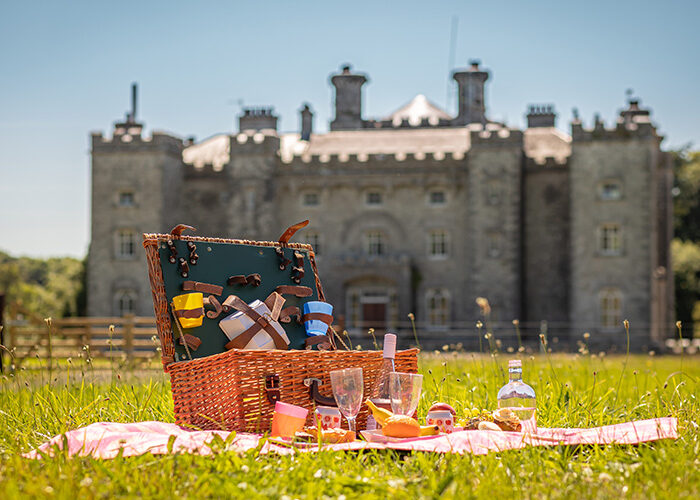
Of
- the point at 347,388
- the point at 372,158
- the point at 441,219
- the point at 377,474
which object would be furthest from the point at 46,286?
the point at 377,474

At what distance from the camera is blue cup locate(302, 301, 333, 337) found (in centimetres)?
636

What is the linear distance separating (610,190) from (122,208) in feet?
64.0

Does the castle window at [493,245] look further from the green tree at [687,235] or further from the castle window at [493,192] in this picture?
the green tree at [687,235]

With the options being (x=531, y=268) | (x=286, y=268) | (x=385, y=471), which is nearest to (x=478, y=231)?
(x=531, y=268)

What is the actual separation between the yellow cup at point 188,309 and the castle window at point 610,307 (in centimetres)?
2982

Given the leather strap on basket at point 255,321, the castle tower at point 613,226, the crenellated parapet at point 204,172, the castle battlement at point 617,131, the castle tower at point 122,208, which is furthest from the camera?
the crenellated parapet at point 204,172

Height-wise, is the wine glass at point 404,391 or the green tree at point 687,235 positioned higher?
the green tree at point 687,235

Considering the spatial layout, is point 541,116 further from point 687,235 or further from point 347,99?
point 687,235

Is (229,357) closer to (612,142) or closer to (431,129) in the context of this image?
(612,142)

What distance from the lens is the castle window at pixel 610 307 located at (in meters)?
33.6

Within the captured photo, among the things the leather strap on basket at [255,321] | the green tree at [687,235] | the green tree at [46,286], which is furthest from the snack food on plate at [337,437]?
the green tree at [687,235]

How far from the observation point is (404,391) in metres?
5.06

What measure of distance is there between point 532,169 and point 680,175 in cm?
2830

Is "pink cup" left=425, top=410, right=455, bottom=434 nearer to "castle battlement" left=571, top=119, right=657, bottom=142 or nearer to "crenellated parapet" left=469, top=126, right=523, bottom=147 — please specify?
"crenellated parapet" left=469, top=126, right=523, bottom=147
